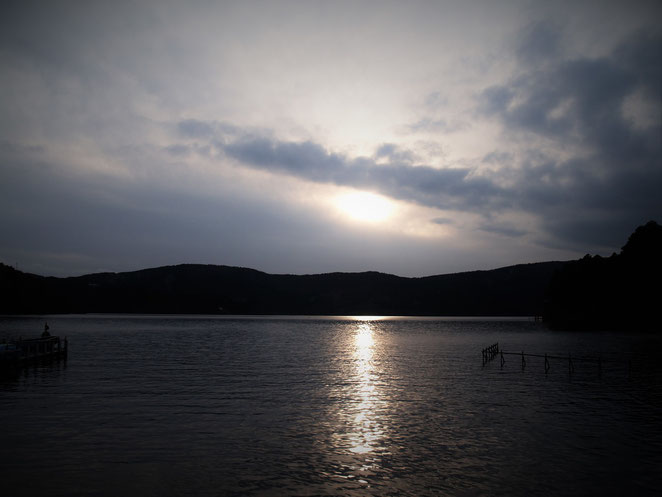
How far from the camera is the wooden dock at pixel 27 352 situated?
5097 cm

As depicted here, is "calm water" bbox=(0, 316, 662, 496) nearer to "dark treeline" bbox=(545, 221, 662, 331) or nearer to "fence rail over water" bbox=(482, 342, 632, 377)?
"fence rail over water" bbox=(482, 342, 632, 377)

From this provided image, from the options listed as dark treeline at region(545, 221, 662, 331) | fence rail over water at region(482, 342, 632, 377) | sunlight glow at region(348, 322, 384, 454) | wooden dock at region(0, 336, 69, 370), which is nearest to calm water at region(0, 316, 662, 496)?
sunlight glow at region(348, 322, 384, 454)

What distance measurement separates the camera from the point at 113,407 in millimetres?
32531

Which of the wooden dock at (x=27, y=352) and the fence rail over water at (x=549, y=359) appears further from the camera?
the fence rail over water at (x=549, y=359)

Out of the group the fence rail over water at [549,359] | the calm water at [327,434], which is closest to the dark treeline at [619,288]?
the fence rail over water at [549,359]

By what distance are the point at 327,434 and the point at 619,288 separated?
465 feet

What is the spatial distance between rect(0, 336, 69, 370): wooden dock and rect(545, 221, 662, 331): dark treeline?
143 meters

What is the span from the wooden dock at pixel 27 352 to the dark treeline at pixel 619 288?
143 m

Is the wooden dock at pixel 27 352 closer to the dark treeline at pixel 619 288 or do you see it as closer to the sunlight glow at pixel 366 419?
the sunlight glow at pixel 366 419

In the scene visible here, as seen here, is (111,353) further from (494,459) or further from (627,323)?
(627,323)

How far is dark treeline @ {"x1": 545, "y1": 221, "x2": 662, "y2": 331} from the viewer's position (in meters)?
129

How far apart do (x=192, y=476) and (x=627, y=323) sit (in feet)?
541

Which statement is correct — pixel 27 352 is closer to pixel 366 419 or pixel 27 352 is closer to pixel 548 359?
pixel 366 419

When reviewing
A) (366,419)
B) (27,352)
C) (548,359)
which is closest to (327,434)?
(366,419)
